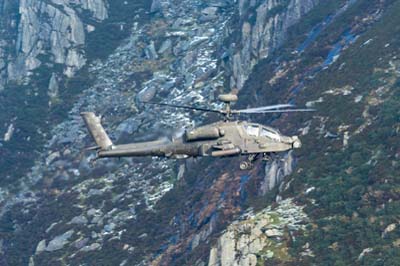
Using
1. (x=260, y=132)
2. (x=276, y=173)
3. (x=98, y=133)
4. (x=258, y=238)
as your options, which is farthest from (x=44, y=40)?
(x=260, y=132)

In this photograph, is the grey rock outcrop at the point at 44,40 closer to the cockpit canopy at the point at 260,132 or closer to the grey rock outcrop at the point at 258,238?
the grey rock outcrop at the point at 258,238

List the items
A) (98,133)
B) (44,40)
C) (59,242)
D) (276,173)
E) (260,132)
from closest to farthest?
1. (260,132)
2. (98,133)
3. (276,173)
4. (59,242)
5. (44,40)

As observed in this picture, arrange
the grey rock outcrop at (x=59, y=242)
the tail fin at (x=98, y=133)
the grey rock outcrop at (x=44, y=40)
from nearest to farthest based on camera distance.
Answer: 1. the tail fin at (x=98, y=133)
2. the grey rock outcrop at (x=59, y=242)
3. the grey rock outcrop at (x=44, y=40)

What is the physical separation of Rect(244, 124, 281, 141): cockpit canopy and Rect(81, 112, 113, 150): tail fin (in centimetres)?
990

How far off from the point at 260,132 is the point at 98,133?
11534mm

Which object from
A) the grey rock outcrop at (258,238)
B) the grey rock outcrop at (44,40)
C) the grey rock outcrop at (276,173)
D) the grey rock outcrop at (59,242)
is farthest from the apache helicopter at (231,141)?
the grey rock outcrop at (44,40)

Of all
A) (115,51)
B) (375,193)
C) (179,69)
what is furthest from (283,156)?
(115,51)

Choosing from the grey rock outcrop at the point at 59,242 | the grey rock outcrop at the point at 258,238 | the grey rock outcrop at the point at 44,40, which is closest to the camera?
the grey rock outcrop at the point at 258,238

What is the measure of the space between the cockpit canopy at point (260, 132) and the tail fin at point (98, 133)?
9.90 meters

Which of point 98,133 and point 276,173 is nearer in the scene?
point 98,133

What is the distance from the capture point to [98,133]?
2276 inches

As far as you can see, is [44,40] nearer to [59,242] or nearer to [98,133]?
[59,242]

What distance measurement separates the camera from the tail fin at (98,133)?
188ft

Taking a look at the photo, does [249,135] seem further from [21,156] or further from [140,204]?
[21,156]
